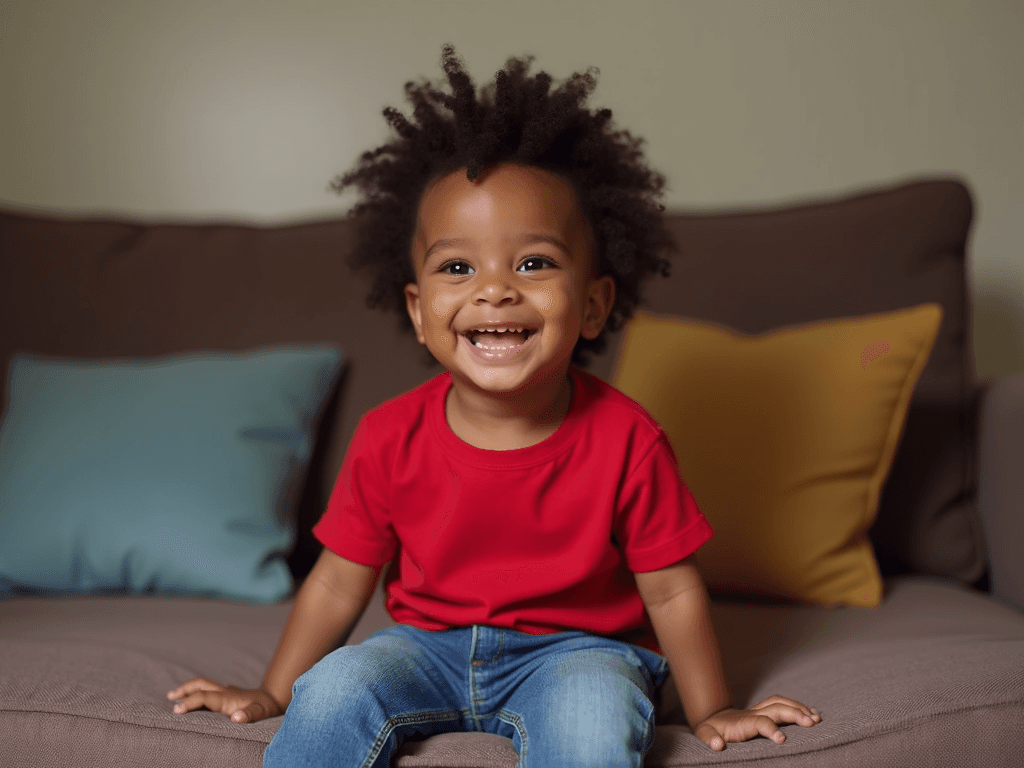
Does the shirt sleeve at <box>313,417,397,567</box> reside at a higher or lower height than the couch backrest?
lower

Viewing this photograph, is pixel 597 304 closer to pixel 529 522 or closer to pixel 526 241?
pixel 526 241

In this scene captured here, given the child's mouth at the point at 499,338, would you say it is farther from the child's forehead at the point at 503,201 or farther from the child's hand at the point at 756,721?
the child's hand at the point at 756,721

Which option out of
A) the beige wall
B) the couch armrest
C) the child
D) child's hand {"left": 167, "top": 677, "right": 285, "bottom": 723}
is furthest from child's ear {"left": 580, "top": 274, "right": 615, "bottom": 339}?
the beige wall

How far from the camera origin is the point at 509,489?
1.04 metres

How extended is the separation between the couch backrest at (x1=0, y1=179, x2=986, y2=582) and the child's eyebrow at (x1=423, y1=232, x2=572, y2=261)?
20.3 inches

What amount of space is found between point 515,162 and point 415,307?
0.80 ft

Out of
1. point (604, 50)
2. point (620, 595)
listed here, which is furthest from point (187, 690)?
point (604, 50)

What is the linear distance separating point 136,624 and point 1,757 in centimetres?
31

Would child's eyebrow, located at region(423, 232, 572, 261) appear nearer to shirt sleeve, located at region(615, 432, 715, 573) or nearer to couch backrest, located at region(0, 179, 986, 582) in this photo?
shirt sleeve, located at region(615, 432, 715, 573)

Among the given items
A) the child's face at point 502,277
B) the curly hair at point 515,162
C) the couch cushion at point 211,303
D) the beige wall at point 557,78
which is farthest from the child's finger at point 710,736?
the beige wall at point 557,78

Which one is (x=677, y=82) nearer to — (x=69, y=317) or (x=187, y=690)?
(x=69, y=317)

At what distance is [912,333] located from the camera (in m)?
1.34

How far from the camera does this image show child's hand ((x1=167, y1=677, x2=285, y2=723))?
3.05ft

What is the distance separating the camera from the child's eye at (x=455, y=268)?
3.35 feet
